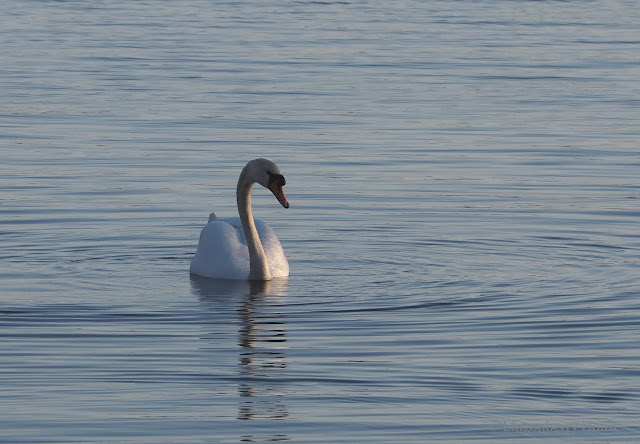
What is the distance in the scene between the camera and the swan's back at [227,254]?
46.4 ft

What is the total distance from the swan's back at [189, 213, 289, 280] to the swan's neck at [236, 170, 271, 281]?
7 centimetres

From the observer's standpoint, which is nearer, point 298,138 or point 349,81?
point 298,138

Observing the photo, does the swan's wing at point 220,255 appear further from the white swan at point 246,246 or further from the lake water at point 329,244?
the lake water at point 329,244

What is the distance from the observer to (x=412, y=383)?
10.1 meters

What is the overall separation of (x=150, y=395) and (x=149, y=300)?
3268mm

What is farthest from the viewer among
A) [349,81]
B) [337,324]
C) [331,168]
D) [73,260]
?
[349,81]

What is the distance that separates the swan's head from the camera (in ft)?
46.4

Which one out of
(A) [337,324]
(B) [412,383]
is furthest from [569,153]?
(B) [412,383]

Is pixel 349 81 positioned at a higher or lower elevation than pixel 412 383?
higher

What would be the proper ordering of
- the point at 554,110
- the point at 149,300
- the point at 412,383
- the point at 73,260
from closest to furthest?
the point at 412,383 < the point at 149,300 < the point at 73,260 < the point at 554,110

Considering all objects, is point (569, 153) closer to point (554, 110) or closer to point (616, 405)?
point (554, 110)

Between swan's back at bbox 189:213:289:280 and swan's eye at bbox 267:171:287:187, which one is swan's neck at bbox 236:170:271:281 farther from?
swan's eye at bbox 267:171:287:187

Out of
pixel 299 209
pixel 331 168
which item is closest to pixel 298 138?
pixel 331 168

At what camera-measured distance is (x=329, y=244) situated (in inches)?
610
